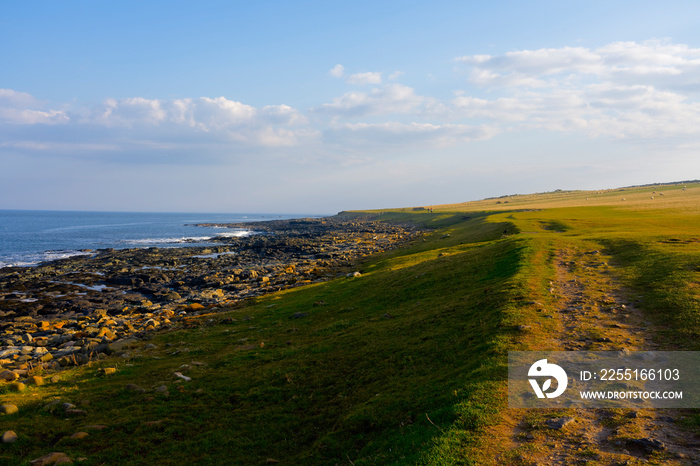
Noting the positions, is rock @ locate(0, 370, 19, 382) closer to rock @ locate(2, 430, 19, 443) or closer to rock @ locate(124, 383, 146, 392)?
rock @ locate(124, 383, 146, 392)

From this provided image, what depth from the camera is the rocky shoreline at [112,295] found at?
71.7ft

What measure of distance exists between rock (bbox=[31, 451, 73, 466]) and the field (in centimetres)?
40

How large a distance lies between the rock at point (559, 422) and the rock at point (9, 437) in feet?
52.0

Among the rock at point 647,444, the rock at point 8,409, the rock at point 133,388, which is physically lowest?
the rock at point 133,388

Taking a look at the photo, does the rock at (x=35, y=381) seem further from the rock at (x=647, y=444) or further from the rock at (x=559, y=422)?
the rock at (x=647, y=444)

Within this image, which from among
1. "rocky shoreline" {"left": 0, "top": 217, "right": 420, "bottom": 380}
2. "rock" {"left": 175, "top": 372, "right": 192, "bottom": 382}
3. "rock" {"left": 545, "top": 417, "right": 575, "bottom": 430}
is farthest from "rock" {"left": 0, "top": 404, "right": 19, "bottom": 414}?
"rock" {"left": 545, "top": 417, "right": 575, "bottom": 430}

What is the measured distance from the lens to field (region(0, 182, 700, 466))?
8758 millimetres

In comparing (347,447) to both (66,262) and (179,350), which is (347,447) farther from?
(66,262)

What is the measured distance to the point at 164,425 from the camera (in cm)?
1234

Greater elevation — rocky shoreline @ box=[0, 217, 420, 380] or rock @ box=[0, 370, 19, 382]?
rock @ box=[0, 370, 19, 382]

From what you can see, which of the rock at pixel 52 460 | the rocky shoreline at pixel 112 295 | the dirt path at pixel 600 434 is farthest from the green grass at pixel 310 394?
the rocky shoreline at pixel 112 295

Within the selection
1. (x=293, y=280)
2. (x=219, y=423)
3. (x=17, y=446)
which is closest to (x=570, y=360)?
(x=219, y=423)

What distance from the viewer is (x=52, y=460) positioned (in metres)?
10.1

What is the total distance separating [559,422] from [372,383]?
253 inches
